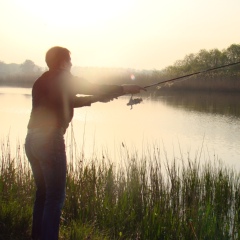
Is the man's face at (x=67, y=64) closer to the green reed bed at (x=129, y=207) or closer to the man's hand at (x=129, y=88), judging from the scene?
the man's hand at (x=129, y=88)

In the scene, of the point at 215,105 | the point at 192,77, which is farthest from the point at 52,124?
the point at 192,77

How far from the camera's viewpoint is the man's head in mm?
2926

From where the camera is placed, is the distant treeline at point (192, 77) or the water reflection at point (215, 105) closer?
the water reflection at point (215, 105)

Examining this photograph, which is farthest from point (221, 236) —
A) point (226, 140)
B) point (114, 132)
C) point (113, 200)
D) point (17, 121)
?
point (17, 121)

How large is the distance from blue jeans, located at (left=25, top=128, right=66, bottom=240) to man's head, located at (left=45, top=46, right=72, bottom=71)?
1.58 ft

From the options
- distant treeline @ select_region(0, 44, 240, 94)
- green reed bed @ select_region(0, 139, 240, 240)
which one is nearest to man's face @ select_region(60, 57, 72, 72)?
green reed bed @ select_region(0, 139, 240, 240)

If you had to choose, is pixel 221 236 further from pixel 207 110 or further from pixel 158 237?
pixel 207 110

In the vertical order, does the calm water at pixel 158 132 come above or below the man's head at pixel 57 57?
below

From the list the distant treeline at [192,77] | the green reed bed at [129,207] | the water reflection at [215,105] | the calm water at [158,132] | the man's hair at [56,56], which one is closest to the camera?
the man's hair at [56,56]

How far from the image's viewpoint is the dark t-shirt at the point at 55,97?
286 centimetres

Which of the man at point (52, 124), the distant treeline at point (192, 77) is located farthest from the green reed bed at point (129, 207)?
the distant treeline at point (192, 77)

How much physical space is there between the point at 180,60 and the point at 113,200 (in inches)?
2242

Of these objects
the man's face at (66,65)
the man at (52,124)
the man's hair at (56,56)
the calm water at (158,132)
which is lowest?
the calm water at (158,132)

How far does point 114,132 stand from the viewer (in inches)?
587
